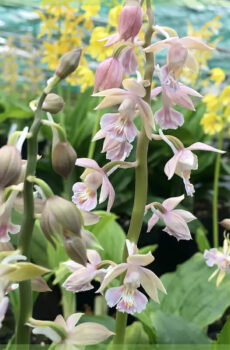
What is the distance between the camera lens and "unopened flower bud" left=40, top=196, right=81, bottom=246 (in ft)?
1.29

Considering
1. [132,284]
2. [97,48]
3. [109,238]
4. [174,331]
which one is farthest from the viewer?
[97,48]

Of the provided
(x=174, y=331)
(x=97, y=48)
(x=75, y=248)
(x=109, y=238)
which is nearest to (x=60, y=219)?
(x=75, y=248)

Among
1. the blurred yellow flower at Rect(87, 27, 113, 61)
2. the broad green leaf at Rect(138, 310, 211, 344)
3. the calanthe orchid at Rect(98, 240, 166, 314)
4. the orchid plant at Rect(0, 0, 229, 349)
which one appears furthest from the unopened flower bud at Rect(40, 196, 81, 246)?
the blurred yellow flower at Rect(87, 27, 113, 61)

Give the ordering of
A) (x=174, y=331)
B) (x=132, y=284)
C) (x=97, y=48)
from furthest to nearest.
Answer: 1. (x=97, y=48)
2. (x=174, y=331)
3. (x=132, y=284)

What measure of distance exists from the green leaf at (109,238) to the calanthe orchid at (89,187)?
0.72 meters

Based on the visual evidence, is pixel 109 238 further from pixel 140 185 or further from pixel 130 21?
pixel 130 21

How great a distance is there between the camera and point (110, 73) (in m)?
0.54

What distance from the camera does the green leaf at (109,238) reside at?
1347mm

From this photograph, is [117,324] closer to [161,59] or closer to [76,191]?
[76,191]

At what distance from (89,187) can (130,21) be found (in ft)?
0.60

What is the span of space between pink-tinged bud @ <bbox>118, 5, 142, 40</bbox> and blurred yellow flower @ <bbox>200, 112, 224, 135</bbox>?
4.15 feet

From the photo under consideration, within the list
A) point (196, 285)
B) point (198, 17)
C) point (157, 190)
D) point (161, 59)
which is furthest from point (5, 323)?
point (161, 59)

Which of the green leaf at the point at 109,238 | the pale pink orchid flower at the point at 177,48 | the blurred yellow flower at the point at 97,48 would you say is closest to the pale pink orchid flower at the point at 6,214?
the pale pink orchid flower at the point at 177,48

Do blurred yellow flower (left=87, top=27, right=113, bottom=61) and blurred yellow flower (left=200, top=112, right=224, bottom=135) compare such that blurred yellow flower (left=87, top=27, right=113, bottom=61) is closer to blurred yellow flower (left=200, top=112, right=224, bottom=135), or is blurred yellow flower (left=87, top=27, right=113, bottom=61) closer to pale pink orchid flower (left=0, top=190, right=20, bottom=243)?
blurred yellow flower (left=200, top=112, right=224, bottom=135)
